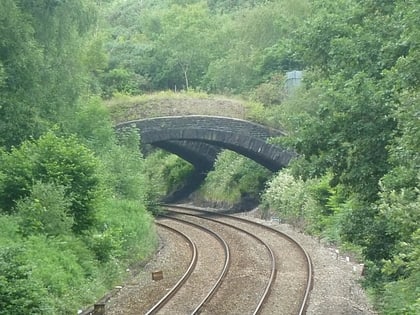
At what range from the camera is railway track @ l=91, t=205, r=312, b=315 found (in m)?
15.5

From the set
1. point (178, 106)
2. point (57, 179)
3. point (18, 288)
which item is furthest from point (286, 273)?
point (178, 106)

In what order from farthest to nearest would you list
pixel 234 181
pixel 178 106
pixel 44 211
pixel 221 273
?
pixel 234 181 → pixel 178 106 → pixel 221 273 → pixel 44 211

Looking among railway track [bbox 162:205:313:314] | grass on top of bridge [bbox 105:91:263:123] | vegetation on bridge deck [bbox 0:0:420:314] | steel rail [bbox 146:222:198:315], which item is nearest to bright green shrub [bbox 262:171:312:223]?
vegetation on bridge deck [bbox 0:0:420:314]

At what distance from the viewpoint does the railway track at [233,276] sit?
15.5 meters

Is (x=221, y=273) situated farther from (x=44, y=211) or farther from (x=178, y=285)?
(x=44, y=211)

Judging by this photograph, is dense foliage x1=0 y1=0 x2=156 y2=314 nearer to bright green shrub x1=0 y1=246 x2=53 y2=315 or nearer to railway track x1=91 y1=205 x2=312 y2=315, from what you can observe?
bright green shrub x1=0 y1=246 x2=53 y2=315

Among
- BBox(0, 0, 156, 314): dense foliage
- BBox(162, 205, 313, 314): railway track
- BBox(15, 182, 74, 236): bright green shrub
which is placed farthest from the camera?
BBox(15, 182, 74, 236): bright green shrub

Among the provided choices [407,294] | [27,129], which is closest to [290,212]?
[27,129]

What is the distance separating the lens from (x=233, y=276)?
18797mm

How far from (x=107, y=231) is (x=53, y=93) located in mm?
7827

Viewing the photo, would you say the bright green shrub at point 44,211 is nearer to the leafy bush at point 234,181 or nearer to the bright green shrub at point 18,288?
the bright green shrub at point 18,288

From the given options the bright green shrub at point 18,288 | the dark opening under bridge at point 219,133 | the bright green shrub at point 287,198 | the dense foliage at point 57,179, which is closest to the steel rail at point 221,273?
the dense foliage at point 57,179

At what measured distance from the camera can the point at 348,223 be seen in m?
16.5

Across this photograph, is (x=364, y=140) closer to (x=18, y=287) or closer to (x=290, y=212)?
(x=18, y=287)
